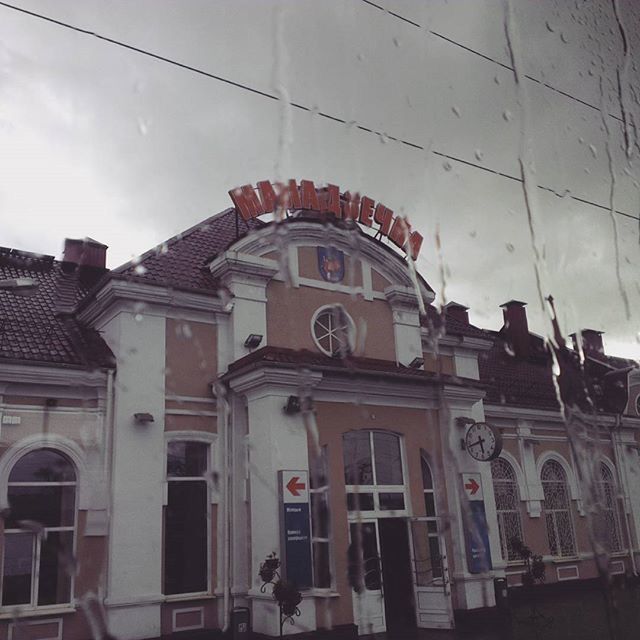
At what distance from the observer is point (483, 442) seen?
44.7 ft

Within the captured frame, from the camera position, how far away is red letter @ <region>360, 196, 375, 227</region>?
1527 cm

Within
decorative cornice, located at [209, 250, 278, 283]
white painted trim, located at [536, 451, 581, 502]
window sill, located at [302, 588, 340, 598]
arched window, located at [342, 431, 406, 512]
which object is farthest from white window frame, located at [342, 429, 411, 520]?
white painted trim, located at [536, 451, 581, 502]

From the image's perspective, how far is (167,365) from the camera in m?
12.6

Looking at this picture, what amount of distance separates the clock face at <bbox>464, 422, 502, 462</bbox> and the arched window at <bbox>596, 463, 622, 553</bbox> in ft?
29.4

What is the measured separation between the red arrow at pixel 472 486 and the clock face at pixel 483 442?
1.70 ft

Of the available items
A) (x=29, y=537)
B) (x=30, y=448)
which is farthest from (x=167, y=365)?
(x=29, y=537)

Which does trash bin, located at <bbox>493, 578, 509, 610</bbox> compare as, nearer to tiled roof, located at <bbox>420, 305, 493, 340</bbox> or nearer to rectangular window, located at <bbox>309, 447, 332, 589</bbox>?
rectangular window, located at <bbox>309, 447, 332, 589</bbox>

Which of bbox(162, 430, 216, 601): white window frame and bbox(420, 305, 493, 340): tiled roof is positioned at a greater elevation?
bbox(420, 305, 493, 340): tiled roof

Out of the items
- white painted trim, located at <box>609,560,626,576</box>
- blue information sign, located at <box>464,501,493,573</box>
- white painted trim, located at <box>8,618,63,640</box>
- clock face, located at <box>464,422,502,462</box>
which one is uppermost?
clock face, located at <box>464,422,502,462</box>

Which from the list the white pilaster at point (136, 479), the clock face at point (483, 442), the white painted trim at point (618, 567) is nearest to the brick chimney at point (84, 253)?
the white pilaster at point (136, 479)

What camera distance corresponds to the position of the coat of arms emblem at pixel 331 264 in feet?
47.8

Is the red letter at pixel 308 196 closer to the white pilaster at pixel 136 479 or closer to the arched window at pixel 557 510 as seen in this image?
the white pilaster at pixel 136 479

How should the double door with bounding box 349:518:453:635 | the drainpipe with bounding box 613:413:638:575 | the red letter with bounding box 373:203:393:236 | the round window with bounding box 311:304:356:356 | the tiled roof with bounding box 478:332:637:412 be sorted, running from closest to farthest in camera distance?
the double door with bounding box 349:518:453:635 → the round window with bounding box 311:304:356:356 → the red letter with bounding box 373:203:393:236 → the tiled roof with bounding box 478:332:637:412 → the drainpipe with bounding box 613:413:638:575

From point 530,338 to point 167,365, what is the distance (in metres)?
16.7
